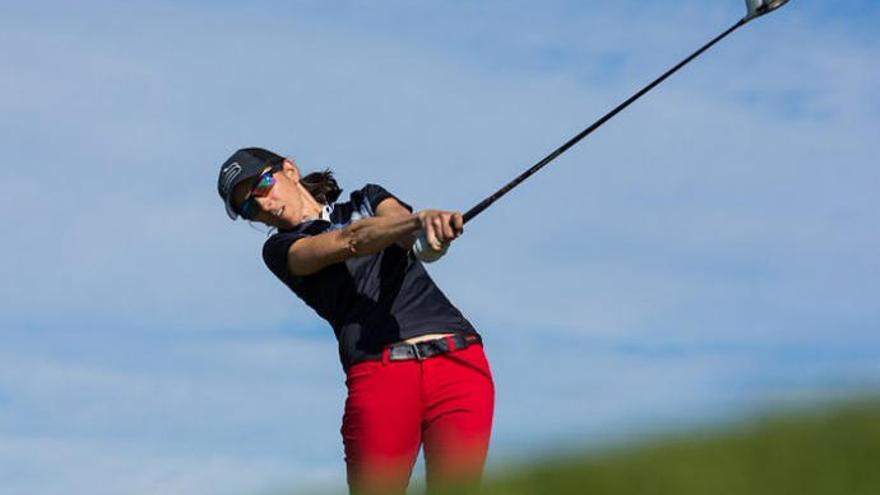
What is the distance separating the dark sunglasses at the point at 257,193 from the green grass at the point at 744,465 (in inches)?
122

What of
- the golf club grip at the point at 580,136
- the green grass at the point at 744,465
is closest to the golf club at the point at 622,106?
the golf club grip at the point at 580,136

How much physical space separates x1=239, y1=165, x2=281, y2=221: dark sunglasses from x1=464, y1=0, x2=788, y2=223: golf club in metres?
1.03

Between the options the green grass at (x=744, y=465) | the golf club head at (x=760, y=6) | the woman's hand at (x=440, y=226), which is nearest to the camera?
the green grass at (x=744, y=465)

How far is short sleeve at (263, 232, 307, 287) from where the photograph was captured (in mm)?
6871

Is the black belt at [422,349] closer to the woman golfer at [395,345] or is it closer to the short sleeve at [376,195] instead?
the woman golfer at [395,345]

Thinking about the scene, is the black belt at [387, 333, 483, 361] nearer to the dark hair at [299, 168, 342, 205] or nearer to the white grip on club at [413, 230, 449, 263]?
the white grip on club at [413, 230, 449, 263]

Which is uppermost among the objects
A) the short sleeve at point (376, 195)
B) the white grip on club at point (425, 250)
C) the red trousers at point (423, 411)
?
the short sleeve at point (376, 195)

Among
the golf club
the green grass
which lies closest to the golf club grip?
the golf club

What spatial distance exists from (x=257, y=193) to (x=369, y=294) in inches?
30.2

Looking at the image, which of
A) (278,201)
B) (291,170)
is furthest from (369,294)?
(291,170)

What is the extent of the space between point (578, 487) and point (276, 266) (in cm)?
345

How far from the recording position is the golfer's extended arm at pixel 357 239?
638 centimetres

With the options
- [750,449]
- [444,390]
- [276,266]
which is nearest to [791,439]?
[750,449]

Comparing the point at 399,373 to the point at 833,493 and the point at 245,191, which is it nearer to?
the point at 245,191
